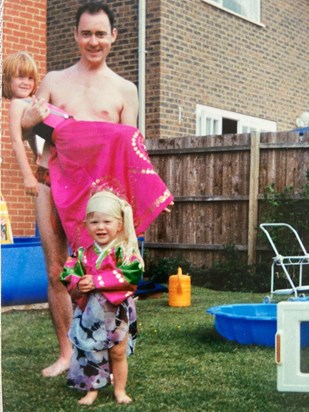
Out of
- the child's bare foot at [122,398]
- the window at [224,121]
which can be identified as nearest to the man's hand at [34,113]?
the child's bare foot at [122,398]

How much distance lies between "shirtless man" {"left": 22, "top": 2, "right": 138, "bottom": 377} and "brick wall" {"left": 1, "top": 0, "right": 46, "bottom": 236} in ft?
0.24

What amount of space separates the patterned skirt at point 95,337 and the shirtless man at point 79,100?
0.30 meters

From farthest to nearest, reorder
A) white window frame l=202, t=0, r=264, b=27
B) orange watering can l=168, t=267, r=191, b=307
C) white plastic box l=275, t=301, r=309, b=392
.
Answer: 1. white window frame l=202, t=0, r=264, b=27
2. orange watering can l=168, t=267, r=191, b=307
3. white plastic box l=275, t=301, r=309, b=392

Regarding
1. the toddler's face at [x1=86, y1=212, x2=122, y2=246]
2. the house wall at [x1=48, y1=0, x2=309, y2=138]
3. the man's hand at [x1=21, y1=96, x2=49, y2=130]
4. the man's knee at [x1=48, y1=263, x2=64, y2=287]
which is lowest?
the man's knee at [x1=48, y1=263, x2=64, y2=287]

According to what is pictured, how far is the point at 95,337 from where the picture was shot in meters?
2.28

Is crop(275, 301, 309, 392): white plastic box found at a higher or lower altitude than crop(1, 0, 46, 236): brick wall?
lower

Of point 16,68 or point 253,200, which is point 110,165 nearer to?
point 16,68

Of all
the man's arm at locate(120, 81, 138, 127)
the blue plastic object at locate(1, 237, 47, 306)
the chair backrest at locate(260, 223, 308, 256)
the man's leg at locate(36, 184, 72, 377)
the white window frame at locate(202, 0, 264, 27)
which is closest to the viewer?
the man's arm at locate(120, 81, 138, 127)

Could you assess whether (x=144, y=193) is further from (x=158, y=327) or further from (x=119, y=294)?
(x=158, y=327)

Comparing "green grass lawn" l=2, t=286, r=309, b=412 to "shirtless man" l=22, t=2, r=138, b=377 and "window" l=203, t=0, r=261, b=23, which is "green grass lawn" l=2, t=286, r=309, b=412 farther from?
"window" l=203, t=0, r=261, b=23

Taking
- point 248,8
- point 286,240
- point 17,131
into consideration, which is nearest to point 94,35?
point 17,131

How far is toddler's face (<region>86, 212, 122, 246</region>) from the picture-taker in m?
2.21

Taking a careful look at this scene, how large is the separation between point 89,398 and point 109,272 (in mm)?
362

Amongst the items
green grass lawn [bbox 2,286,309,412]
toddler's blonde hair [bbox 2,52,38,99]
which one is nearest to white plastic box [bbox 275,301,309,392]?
green grass lawn [bbox 2,286,309,412]
